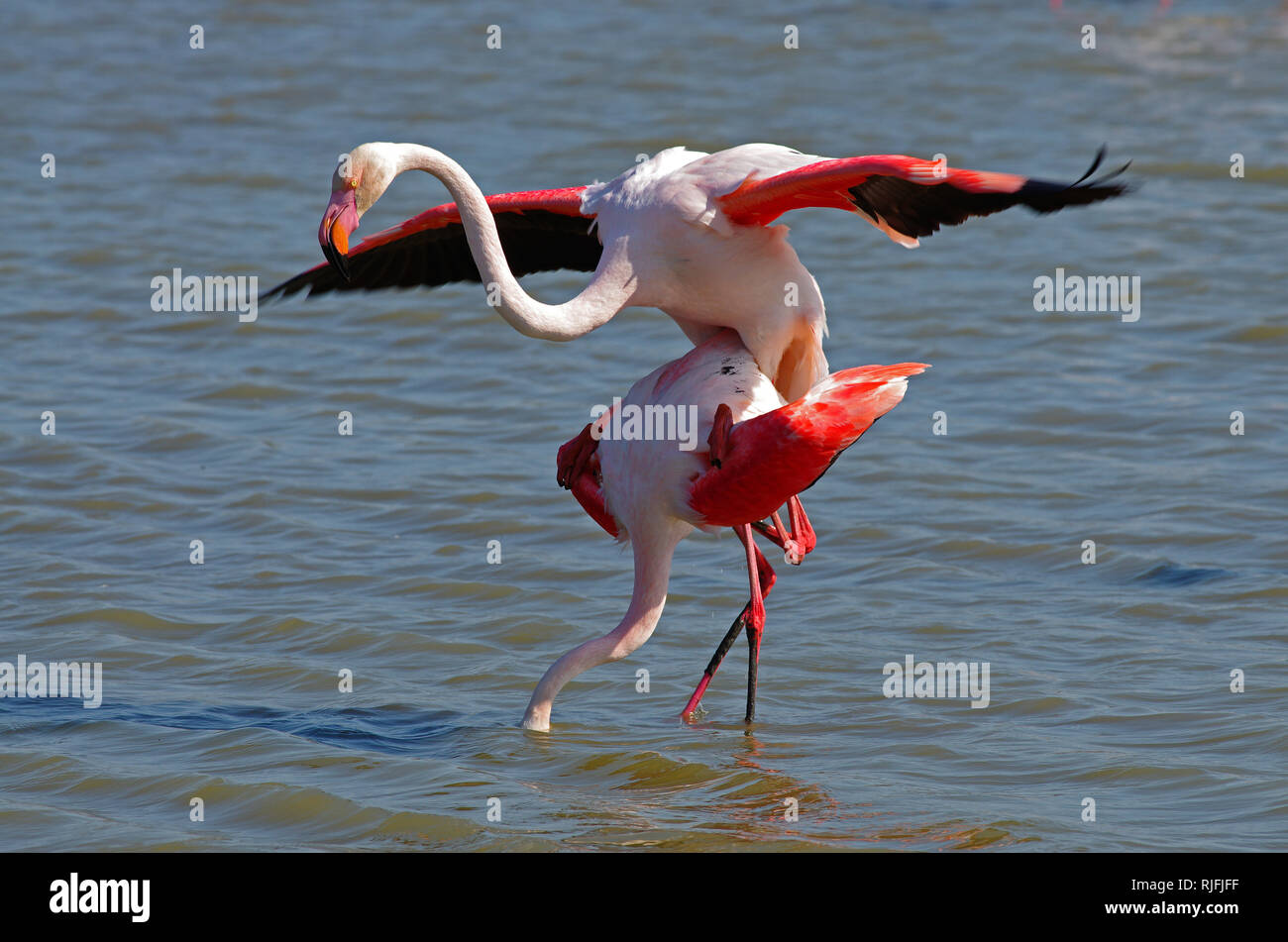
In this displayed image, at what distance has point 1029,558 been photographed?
8406mm

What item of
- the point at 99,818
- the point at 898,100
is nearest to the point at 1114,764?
the point at 99,818

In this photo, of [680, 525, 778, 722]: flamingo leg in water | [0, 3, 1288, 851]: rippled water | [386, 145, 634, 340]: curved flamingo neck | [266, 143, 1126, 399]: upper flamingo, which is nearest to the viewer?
[266, 143, 1126, 399]: upper flamingo

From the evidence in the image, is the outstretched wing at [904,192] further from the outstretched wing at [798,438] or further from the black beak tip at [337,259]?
the black beak tip at [337,259]

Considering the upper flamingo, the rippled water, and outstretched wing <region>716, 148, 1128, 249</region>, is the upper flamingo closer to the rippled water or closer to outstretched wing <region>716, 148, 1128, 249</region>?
outstretched wing <region>716, 148, 1128, 249</region>

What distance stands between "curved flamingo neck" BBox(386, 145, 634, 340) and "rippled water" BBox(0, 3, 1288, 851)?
1.61 m

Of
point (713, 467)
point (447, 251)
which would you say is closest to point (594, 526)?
point (447, 251)

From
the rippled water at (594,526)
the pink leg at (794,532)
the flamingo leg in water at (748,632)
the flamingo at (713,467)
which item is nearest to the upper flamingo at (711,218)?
the flamingo at (713,467)

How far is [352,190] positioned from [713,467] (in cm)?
157

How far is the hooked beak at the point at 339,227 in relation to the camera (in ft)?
18.6

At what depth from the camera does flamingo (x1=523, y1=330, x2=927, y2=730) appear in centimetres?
605

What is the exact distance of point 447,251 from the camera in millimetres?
7680

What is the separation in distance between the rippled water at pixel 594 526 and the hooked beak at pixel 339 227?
1.82 metres

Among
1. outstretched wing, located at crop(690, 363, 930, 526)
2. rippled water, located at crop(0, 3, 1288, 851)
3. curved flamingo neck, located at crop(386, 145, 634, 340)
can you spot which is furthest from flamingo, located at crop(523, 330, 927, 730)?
curved flamingo neck, located at crop(386, 145, 634, 340)

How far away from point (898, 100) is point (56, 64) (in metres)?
9.08
